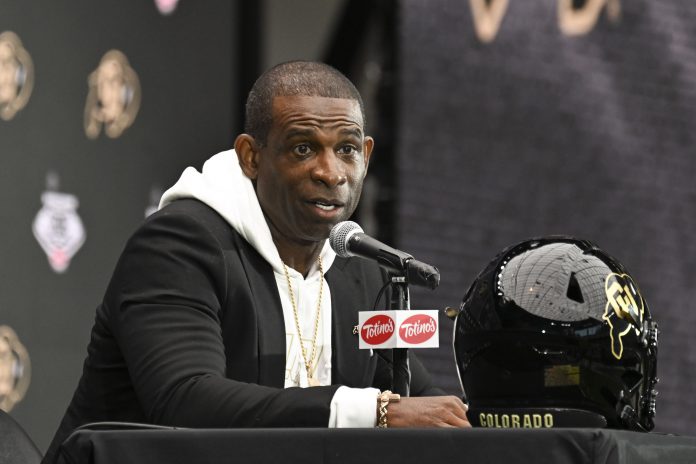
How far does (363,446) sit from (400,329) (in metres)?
0.38

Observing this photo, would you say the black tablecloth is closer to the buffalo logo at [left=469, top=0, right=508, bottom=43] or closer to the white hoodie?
the white hoodie

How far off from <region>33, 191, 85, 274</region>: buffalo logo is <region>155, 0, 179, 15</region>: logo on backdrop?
755 mm

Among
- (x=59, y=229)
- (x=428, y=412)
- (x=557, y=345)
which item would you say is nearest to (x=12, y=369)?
(x=59, y=229)

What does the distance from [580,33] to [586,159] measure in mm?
516

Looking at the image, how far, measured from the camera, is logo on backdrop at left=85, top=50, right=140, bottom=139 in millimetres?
4215

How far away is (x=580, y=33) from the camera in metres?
5.48

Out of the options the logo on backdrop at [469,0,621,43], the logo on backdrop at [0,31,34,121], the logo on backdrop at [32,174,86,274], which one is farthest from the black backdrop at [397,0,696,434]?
the logo on backdrop at [0,31,34,121]

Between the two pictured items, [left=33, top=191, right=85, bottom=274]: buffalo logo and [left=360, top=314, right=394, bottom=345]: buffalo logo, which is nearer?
[left=360, top=314, right=394, bottom=345]: buffalo logo

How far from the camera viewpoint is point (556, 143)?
532cm

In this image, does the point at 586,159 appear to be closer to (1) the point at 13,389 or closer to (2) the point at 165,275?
(1) the point at 13,389

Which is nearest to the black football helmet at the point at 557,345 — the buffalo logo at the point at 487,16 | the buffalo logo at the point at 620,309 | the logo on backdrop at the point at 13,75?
the buffalo logo at the point at 620,309

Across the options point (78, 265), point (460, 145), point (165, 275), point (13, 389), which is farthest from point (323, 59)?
point (165, 275)

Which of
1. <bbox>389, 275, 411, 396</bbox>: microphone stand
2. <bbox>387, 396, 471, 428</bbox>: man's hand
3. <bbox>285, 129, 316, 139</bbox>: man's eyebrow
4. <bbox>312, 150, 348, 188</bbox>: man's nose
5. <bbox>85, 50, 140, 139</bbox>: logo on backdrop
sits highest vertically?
<bbox>85, 50, 140, 139</bbox>: logo on backdrop

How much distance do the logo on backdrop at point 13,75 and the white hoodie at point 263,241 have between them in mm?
1472
